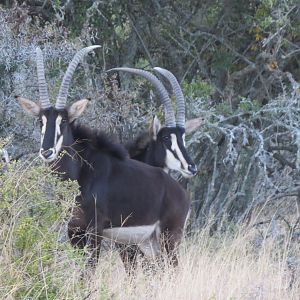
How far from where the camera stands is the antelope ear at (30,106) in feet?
27.5

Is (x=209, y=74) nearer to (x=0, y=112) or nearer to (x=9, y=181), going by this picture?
(x=0, y=112)

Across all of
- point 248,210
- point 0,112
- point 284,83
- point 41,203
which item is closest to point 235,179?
point 248,210

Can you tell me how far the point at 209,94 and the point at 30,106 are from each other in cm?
321

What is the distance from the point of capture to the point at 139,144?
9844 millimetres

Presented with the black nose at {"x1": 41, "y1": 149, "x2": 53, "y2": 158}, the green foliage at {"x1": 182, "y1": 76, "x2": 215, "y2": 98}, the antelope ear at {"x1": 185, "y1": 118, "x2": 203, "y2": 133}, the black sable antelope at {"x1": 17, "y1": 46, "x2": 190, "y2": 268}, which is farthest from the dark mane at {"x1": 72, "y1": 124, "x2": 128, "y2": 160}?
the green foliage at {"x1": 182, "y1": 76, "x2": 215, "y2": 98}

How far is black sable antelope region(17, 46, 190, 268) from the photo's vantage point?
795 cm

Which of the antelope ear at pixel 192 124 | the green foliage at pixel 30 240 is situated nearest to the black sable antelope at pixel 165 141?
the antelope ear at pixel 192 124

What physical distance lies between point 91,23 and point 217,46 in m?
1.86

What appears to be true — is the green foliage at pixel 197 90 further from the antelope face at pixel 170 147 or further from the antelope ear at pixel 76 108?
the antelope ear at pixel 76 108

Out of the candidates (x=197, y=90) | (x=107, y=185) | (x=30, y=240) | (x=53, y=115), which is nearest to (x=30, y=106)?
(x=53, y=115)

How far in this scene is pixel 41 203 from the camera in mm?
6000

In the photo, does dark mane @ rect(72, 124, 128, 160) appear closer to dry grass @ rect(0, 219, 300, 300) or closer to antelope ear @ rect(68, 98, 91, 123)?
antelope ear @ rect(68, 98, 91, 123)

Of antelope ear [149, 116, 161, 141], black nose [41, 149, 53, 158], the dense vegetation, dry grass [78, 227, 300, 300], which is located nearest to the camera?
dry grass [78, 227, 300, 300]

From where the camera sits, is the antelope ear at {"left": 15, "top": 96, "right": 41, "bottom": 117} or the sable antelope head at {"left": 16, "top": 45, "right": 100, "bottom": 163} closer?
the sable antelope head at {"left": 16, "top": 45, "right": 100, "bottom": 163}
